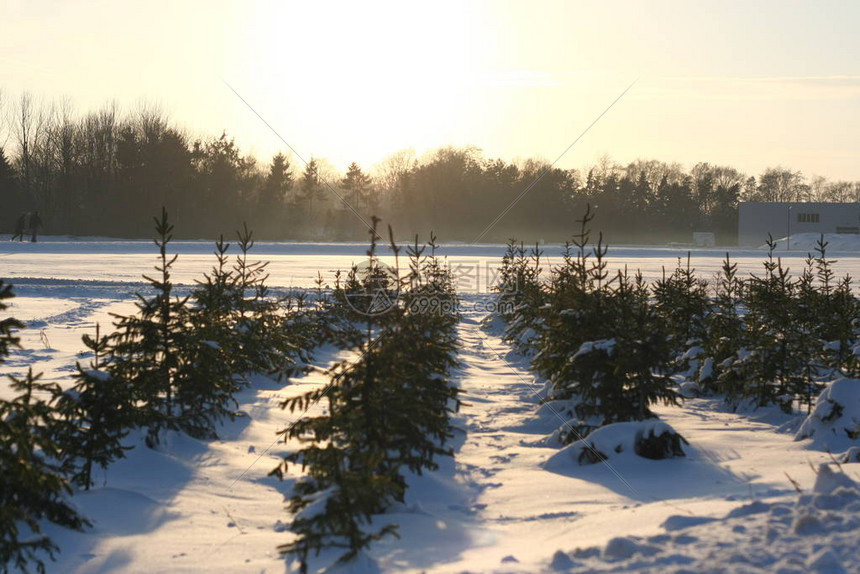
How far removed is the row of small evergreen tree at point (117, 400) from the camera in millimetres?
4398

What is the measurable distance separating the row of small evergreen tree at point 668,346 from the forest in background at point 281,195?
2096 inches

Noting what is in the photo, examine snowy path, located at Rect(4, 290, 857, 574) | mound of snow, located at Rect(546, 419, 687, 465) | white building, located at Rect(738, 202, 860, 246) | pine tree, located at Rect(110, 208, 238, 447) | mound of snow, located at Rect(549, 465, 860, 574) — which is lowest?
snowy path, located at Rect(4, 290, 857, 574)

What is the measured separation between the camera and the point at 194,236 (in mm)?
64188

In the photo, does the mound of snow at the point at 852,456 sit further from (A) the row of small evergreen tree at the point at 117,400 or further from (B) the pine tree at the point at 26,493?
(B) the pine tree at the point at 26,493

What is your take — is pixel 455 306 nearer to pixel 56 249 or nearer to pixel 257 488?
pixel 257 488

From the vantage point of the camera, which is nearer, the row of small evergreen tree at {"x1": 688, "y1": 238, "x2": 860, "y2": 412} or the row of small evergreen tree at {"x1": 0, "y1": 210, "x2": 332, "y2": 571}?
the row of small evergreen tree at {"x1": 0, "y1": 210, "x2": 332, "y2": 571}

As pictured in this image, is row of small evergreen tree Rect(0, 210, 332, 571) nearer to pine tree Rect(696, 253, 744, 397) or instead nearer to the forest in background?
pine tree Rect(696, 253, 744, 397)

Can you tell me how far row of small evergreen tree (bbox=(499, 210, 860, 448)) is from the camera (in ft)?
24.3

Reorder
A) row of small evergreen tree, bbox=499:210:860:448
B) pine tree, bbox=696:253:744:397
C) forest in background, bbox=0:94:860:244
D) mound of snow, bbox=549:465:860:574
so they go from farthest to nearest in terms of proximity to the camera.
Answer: forest in background, bbox=0:94:860:244, pine tree, bbox=696:253:744:397, row of small evergreen tree, bbox=499:210:860:448, mound of snow, bbox=549:465:860:574

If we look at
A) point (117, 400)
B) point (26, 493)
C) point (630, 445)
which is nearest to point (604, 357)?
point (630, 445)

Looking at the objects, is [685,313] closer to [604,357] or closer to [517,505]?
[604,357]

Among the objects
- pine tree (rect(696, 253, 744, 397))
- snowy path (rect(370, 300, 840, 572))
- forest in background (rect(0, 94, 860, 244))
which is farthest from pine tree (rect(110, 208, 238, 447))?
forest in background (rect(0, 94, 860, 244))

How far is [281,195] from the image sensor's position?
72.1 meters

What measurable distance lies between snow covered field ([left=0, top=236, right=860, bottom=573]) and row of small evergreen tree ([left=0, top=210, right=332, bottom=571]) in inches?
8.9
